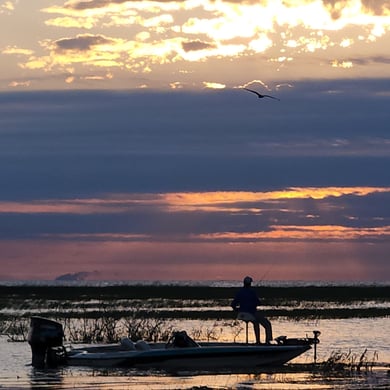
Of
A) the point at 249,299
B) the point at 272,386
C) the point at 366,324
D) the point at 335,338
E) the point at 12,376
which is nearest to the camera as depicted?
the point at 272,386

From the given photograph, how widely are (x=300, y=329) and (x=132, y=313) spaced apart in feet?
47.7

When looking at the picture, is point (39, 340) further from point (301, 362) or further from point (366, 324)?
point (366, 324)

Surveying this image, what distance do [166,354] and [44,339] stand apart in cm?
340

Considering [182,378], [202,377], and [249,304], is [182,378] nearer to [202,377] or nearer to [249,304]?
[202,377]

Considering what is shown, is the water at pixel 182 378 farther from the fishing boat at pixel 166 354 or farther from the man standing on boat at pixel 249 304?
the man standing on boat at pixel 249 304

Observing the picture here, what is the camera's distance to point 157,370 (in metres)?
31.4

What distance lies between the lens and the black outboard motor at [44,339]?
31500 mm

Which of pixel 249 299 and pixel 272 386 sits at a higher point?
pixel 249 299

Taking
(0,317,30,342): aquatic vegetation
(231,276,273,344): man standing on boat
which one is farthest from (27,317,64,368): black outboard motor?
(0,317,30,342): aquatic vegetation

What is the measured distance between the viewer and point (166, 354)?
31062 millimetres

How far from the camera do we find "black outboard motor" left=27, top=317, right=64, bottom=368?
31.5m

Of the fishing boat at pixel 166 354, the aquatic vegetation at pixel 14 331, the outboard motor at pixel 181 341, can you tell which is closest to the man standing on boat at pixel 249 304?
the fishing boat at pixel 166 354

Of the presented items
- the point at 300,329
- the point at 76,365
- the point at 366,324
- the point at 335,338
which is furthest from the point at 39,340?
the point at 366,324

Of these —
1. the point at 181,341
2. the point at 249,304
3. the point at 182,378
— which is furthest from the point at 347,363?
the point at 182,378
